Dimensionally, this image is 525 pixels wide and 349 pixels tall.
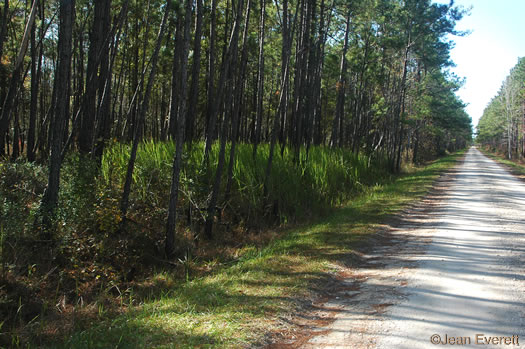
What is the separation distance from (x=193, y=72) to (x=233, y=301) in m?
5.29

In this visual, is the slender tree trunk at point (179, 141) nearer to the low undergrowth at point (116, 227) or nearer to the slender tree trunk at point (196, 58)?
the low undergrowth at point (116, 227)

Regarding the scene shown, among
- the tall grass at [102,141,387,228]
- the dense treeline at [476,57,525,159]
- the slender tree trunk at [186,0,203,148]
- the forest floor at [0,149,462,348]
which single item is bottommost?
the forest floor at [0,149,462,348]

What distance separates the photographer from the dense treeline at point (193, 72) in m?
6.82

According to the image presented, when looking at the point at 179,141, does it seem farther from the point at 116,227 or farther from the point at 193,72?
the point at 193,72

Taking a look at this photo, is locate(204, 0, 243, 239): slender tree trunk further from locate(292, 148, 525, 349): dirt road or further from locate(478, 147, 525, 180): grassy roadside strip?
locate(478, 147, 525, 180): grassy roadside strip

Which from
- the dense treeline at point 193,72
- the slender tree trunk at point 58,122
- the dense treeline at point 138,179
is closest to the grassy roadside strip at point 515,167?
the dense treeline at point 193,72

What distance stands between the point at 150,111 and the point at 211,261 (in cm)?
2157

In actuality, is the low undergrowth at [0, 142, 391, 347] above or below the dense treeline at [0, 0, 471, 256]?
below

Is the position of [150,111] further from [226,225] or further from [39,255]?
[39,255]

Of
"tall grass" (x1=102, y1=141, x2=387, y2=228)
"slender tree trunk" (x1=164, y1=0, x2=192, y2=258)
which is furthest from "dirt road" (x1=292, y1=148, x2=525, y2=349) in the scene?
"slender tree trunk" (x1=164, y1=0, x2=192, y2=258)

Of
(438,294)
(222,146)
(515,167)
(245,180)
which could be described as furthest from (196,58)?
(515,167)

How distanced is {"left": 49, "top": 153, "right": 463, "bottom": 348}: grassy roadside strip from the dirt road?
0.49 metres

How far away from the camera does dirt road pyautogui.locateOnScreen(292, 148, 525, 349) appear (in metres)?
3.37

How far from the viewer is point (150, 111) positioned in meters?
26.7
